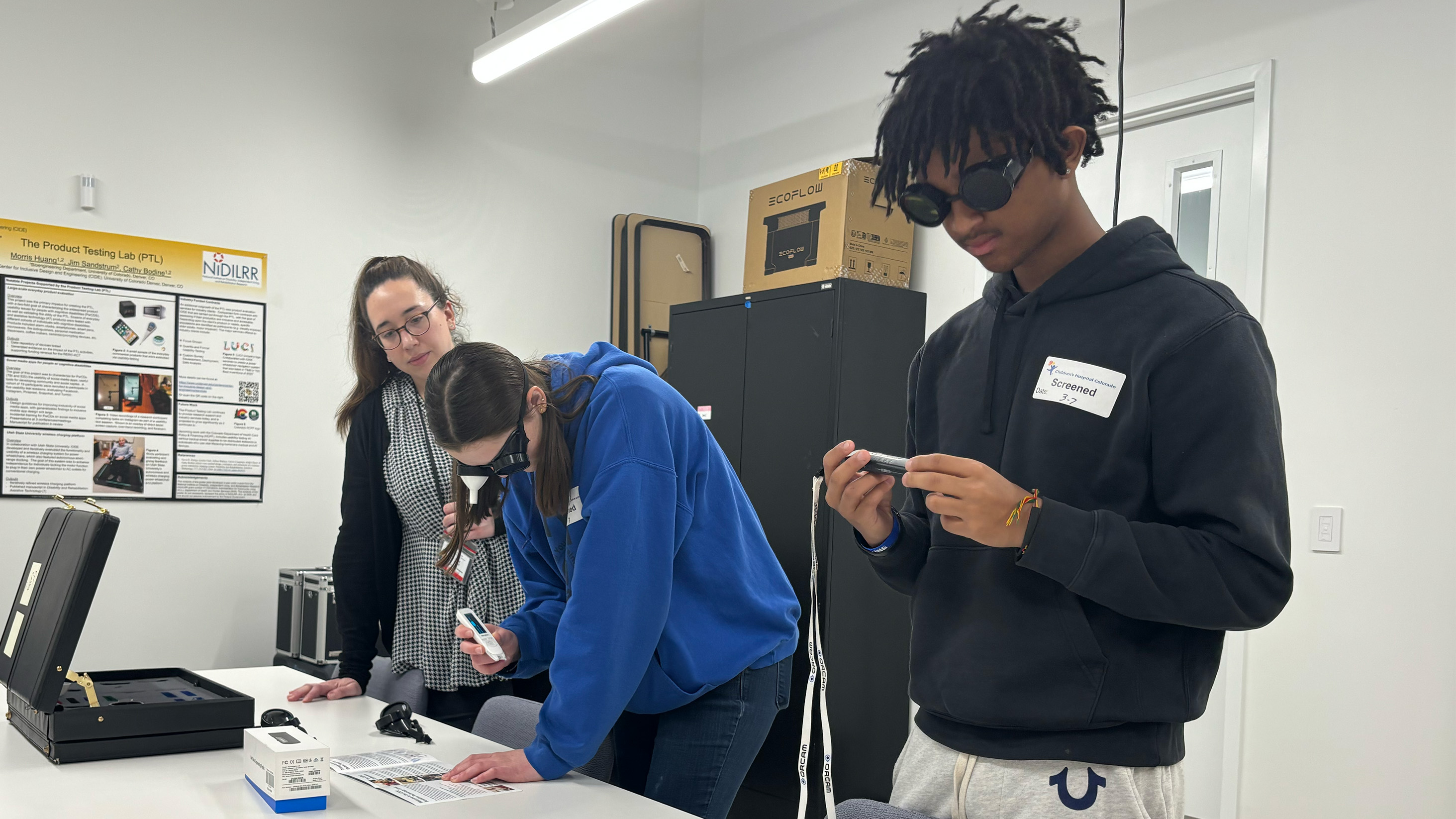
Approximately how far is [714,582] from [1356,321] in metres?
2.14

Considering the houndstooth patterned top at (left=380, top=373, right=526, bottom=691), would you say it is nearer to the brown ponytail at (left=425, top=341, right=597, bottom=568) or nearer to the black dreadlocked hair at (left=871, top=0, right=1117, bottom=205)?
the brown ponytail at (left=425, top=341, right=597, bottom=568)

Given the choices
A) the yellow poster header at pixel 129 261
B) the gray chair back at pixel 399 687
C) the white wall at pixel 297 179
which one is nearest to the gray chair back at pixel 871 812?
the gray chair back at pixel 399 687

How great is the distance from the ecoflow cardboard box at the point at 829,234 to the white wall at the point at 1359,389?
45.0 inches

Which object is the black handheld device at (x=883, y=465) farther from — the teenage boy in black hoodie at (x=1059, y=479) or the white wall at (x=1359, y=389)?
the white wall at (x=1359, y=389)

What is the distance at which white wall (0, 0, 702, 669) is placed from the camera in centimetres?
370

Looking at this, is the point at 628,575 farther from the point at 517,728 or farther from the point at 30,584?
the point at 30,584

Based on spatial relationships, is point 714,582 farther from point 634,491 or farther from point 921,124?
point 921,124

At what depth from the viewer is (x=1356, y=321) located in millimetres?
2838

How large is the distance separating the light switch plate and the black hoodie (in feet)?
7.16

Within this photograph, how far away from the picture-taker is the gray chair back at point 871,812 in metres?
1.06

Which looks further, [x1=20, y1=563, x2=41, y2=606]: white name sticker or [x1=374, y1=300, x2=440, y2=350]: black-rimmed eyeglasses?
[x1=374, y1=300, x2=440, y2=350]: black-rimmed eyeglasses

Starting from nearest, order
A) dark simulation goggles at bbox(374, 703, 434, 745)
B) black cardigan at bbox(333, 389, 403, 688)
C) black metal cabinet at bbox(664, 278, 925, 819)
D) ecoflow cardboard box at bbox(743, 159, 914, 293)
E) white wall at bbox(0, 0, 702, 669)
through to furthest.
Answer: dark simulation goggles at bbox(374, 703, 434, 745), black cardigan at bbox(333, 389, 403, 688), black metal cabinet at bbox(664, 278, 925, 819), white wall at bbox(0, 0, 702, 669), ecoflow cardboard box at bbox(743, 159, 914, 293)

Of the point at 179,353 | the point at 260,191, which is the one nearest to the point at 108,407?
the point at 179,353

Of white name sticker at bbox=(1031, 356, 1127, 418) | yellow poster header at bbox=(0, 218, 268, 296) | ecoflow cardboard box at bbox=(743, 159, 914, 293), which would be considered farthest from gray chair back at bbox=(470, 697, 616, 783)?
yellow poster header at bbox=(0, 218, 268, 296)
